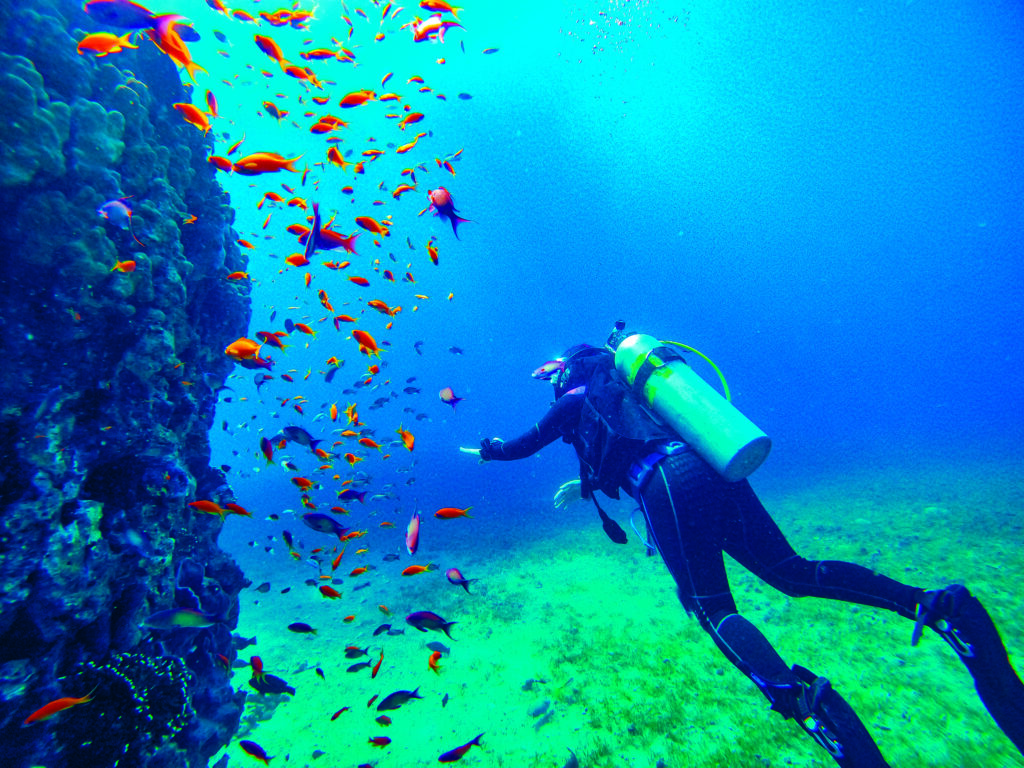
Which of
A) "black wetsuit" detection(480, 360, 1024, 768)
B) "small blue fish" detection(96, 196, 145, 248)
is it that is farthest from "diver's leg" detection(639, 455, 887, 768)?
"small blue fish" detection(96, 196, 145, 248)

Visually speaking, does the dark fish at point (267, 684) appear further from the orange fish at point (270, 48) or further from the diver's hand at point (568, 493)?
the orange fish at point (270, 48)

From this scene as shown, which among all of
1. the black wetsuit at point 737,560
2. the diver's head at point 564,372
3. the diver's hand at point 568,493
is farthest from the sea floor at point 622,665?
the diver's head at point 564,372

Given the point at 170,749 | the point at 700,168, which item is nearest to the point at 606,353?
the point at 170,749

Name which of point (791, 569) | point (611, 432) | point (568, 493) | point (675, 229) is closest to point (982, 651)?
point (791, 569)

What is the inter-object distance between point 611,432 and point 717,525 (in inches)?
47.3

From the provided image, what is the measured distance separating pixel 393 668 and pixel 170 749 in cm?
347

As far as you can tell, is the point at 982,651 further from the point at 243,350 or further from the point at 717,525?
the point at 243,350

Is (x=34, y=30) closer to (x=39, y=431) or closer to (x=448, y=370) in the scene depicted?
(x=39, y=431)

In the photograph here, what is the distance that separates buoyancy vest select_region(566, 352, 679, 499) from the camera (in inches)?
146

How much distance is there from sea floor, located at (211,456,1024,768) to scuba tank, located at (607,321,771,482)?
283 centimetres

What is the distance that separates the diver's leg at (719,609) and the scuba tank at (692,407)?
0.83 ft

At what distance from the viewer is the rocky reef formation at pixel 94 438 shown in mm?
2834

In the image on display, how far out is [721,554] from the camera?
10.6ft

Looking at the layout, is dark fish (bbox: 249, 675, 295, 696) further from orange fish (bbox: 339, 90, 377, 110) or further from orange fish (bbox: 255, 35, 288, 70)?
orange fish (bbox: 255, 35, 288, 70)
